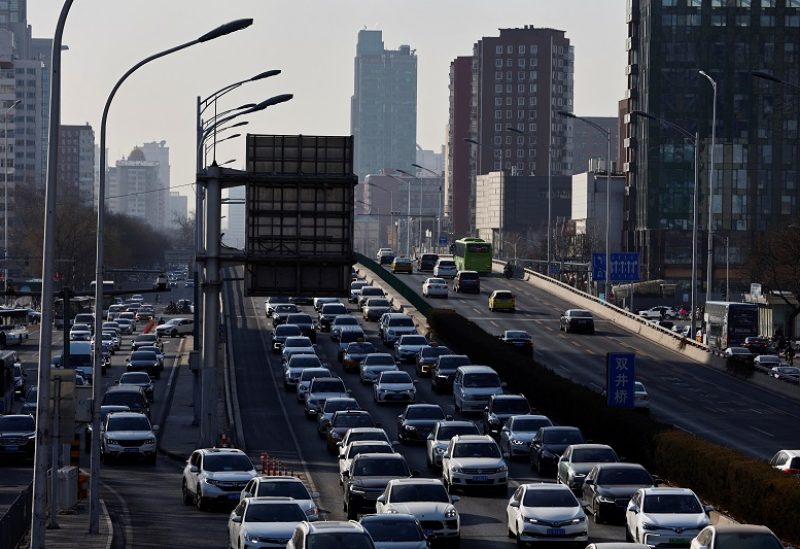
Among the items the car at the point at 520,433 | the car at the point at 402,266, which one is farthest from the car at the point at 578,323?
the car at the point at 520,433

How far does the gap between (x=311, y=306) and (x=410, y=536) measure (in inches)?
3432

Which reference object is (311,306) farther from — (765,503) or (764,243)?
(765,503)

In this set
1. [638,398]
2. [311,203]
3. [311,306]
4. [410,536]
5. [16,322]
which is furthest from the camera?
[16,322]

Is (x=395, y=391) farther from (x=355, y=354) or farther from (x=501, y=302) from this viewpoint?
(x=501, y=302)

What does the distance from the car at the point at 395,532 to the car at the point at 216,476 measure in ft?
32.6

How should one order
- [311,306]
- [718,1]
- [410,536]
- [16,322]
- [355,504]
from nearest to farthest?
[410,536], [355,504], [311,306], [16,322], [718,1]

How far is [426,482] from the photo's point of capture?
32562 millimetres

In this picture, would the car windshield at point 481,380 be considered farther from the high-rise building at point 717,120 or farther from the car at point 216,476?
the high-rise building at point 717,120

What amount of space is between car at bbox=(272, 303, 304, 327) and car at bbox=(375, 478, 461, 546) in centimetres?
6229

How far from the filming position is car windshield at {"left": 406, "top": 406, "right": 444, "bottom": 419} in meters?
52.4

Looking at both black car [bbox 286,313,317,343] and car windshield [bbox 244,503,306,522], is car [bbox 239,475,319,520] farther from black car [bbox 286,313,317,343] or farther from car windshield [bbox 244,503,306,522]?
black car [bbox 286,313,317,343]

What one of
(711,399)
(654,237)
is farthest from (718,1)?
(711,399)

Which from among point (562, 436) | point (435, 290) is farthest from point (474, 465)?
point (435, 290)

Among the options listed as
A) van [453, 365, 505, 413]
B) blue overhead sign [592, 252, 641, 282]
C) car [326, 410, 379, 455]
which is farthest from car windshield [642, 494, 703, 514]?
blue overhead sign [592, 252, 641, 282]
